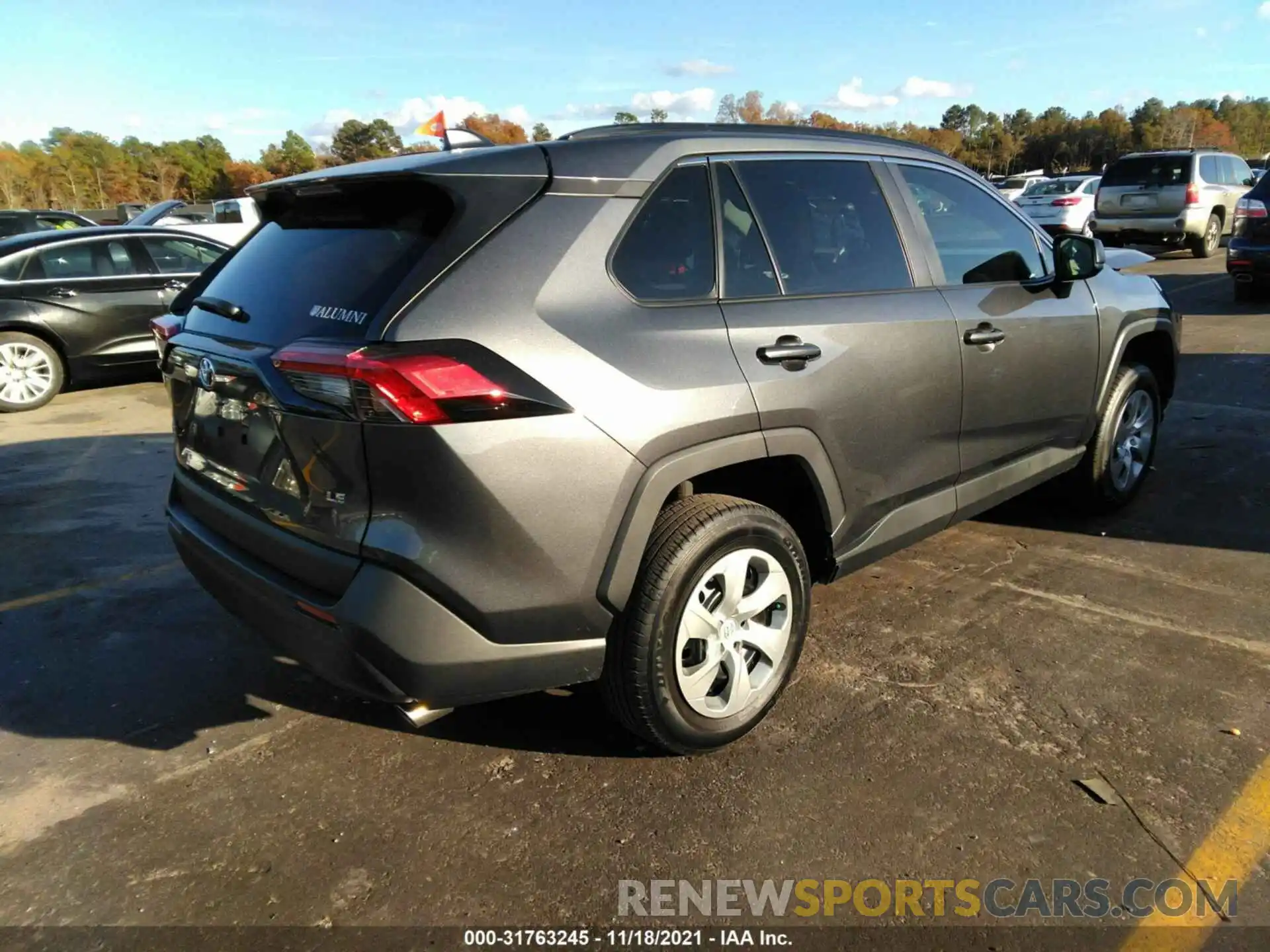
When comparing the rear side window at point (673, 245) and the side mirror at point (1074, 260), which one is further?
the side mirror at point (1074, 260)

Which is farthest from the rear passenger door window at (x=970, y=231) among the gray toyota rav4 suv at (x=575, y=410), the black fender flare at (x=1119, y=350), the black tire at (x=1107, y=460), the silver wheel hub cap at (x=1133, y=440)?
the silver wheel hub cap at (x=1133, y=440)

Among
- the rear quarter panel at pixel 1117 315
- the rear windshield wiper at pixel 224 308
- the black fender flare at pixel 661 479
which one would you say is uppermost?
the rear windshield wiper at pixel 224 308

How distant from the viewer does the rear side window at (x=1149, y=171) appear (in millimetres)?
15508

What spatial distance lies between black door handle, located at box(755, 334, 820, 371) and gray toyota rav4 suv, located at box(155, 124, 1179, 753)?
1 centimetres

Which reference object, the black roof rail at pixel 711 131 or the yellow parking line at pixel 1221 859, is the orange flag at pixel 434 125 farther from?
the yellow parking line at pixel 1221 859

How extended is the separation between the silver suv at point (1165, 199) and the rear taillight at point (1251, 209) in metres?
5.50

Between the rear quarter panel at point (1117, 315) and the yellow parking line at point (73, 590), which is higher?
the rear quarter panel at point (1117, 315)

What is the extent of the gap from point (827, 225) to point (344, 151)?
205 feet

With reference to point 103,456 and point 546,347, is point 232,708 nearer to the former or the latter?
point 546,347

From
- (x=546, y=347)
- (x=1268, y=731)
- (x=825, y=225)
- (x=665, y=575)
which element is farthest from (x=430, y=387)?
(x=1268, y=731)

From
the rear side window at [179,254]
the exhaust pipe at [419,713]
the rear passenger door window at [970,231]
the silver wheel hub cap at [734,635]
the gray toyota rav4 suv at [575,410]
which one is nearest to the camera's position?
the gray toyota rav4 suv at [575,410]

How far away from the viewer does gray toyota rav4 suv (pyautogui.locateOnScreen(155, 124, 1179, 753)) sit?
2244 mm

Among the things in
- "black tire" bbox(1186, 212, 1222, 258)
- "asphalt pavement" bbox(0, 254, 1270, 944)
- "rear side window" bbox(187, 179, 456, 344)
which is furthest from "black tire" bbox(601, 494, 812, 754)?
"black tire" bbox(1186, 212, 1222, 258)

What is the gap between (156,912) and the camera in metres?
2.29
